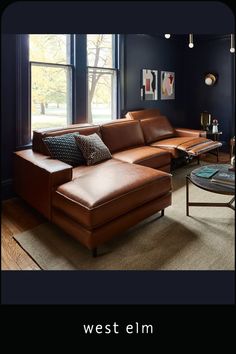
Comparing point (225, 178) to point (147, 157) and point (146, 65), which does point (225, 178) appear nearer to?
point (147, 157)

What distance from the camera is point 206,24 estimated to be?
66 cm

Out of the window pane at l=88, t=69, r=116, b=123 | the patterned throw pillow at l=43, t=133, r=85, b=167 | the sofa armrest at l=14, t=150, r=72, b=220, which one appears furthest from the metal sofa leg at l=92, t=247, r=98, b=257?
the window pane at l=88, t=69, r=116, b=123

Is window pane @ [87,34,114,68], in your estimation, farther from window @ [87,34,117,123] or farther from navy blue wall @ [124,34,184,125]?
navy blue wall @ [124,34,184,125]

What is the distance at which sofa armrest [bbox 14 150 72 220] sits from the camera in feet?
4.82

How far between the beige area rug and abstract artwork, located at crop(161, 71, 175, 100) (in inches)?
47.7

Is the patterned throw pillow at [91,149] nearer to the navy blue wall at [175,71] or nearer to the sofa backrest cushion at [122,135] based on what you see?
the sofa backrest cushion at [122,135]

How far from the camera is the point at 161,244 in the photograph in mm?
1258

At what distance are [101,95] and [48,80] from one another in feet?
1.50

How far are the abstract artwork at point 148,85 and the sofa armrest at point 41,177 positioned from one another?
161 cm

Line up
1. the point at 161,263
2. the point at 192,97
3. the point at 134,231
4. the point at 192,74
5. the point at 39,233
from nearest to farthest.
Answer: the point at 161,263 < the point at 39,233 < the point at 134,231 < the point at 192,74 < the point at 192,97
